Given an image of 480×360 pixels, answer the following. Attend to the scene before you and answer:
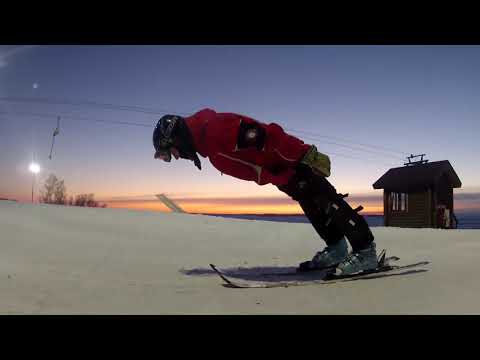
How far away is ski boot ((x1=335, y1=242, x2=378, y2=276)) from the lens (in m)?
3.40

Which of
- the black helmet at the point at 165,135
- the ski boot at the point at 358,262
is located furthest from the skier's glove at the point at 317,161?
the black helmet at the point at 165,135

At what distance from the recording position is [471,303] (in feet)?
8.18

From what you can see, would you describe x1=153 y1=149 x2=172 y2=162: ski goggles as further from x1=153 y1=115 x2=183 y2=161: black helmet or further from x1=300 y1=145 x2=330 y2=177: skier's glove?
x1=300 y1=145 x2=330 y2=177: skier's glove

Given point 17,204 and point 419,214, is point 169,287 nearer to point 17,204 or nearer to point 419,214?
point 17,204

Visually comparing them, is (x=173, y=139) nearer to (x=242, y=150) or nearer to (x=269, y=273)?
(x=242, y=150)

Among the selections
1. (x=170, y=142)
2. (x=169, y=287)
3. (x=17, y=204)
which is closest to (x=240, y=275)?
(x=169, y=287)

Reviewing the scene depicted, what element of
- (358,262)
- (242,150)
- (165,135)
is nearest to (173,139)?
(165,135)

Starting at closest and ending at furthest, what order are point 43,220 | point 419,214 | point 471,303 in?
point 471,303 < point 43,220 < point 419,214

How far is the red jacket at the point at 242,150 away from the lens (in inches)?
128

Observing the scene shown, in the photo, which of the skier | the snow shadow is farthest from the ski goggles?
the snow shadow

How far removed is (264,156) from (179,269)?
1999 millimetres

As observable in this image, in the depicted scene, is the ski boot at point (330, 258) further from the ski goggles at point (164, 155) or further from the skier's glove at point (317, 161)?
the ski goggles at point (164, 155)

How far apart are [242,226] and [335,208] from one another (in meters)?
6.11

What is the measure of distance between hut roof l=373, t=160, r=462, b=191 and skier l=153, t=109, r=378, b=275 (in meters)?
16.5
